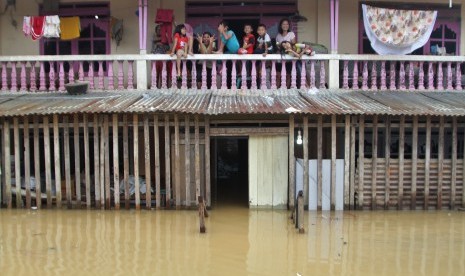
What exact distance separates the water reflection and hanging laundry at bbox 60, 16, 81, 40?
456cm

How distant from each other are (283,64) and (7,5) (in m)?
7.03

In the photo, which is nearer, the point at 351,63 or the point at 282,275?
the point at 282,275

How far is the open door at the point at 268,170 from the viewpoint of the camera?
9984 millimetres

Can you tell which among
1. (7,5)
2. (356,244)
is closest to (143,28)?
(7,5)

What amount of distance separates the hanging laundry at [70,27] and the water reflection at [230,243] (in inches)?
180

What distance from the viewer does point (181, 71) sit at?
11.0 m

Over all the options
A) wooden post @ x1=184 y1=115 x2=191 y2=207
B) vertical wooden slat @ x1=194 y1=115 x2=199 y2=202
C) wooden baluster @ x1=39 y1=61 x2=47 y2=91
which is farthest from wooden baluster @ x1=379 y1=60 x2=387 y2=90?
wooden baluster @ x1=39 y1=61 x2=47 y2=91

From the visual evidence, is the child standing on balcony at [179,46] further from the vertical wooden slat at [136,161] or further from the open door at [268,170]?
the open door at [268,170]

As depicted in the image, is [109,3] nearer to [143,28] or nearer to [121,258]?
[143,28]

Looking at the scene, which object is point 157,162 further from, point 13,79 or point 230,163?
point 230,163

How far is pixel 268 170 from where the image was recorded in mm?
10008

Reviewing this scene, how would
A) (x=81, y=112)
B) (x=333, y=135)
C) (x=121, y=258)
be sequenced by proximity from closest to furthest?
(x=121, y=258)
(x=81, y=112)
(x=333, y=135)

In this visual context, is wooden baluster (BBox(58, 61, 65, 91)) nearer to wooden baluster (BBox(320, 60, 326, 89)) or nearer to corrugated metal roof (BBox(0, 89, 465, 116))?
corrugated metal roof (BBox(0, 89, 465, 116))

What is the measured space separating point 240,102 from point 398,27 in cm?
417
